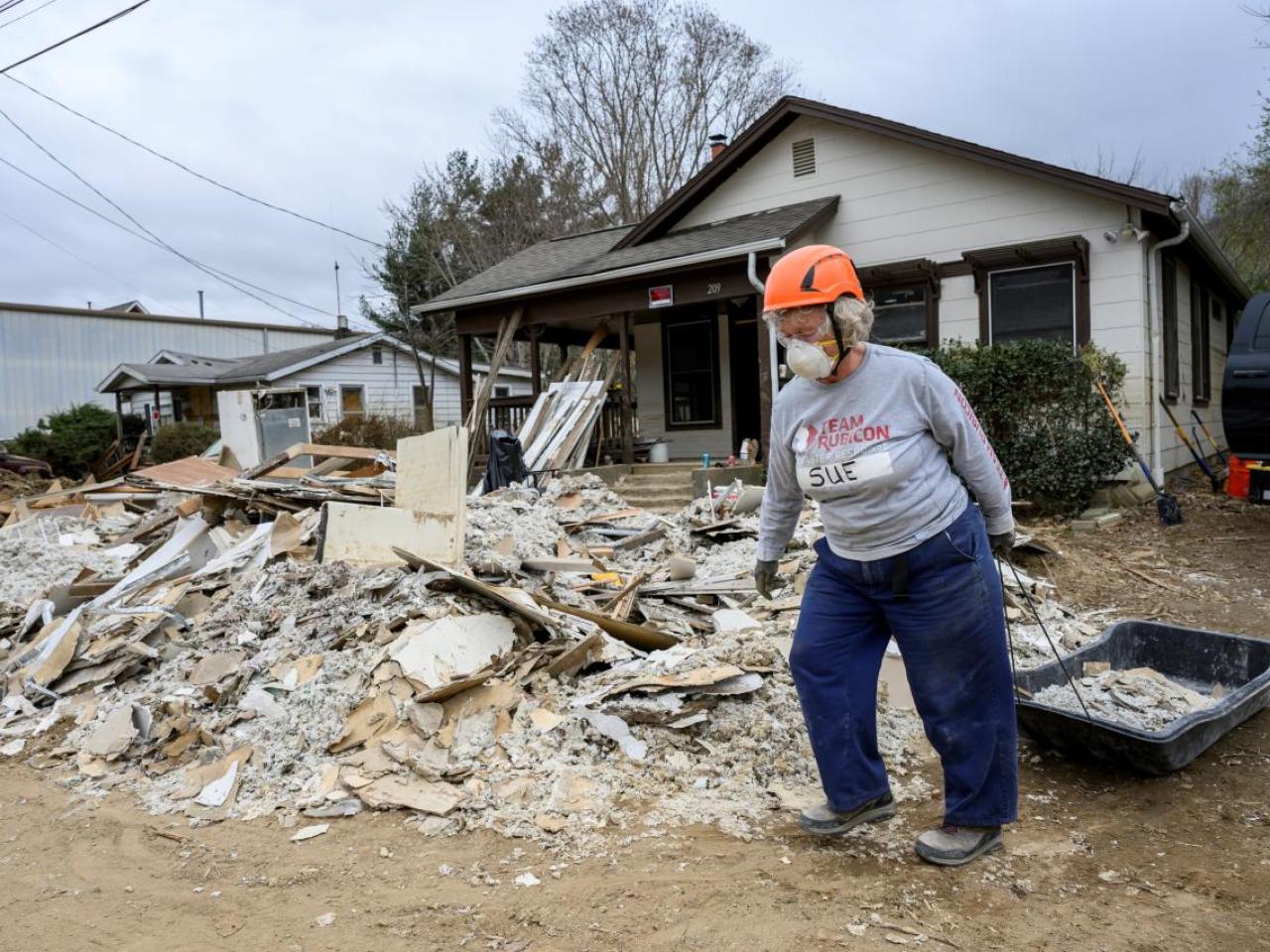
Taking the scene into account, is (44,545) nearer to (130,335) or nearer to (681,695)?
(681,695)

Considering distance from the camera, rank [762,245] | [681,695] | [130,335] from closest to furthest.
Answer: [681,695]
[762,245]
[130,335]

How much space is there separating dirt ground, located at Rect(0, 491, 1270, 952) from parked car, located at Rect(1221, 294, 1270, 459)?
4905mm

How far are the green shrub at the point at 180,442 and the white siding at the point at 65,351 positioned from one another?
15.5m

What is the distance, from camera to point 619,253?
45.0 ft

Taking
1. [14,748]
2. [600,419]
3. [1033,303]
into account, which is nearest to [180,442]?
[600,419]

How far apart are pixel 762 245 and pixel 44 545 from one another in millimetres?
8445

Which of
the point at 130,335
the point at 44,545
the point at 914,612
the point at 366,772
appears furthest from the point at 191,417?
the point at 914,612

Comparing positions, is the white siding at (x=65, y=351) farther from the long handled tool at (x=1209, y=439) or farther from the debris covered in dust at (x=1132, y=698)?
the debris covered in dust at (x=1132, y=698)

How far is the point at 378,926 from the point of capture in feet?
9.01

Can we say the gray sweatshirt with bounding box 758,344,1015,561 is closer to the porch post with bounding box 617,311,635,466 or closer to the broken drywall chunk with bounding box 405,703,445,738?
the broken drywall chunk with bounding box 405,703,445,738

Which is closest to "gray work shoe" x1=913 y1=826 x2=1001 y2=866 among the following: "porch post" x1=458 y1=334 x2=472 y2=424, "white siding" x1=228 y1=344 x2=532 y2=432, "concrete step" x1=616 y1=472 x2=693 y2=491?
"concrete step" x1=616 y1=472 x2=693 y2=491

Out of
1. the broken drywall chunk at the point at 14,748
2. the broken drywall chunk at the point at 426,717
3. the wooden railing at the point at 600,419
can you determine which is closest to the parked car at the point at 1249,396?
the broken drywall chunk at the point at 426,717

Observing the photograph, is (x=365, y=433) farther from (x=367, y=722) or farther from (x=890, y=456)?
(x=890, y=456)

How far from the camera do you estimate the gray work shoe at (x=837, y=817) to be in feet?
10.2
